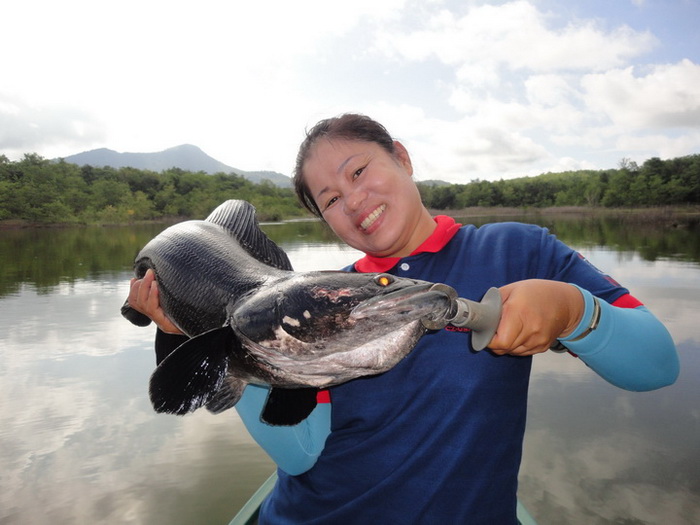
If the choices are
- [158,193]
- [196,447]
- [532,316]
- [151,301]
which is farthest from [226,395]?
[158,193]

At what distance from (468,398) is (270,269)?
3.62 feet

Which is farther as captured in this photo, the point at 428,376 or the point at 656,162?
the point at 656,162

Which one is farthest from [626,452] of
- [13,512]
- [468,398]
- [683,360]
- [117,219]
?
[117,219]

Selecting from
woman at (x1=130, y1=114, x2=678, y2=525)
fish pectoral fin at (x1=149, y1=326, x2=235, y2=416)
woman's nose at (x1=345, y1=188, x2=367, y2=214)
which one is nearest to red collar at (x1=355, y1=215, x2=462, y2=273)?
woman at (x1=130, y1=114, x2=678, y2=525)

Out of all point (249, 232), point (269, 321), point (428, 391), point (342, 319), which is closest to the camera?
point (342, 319)

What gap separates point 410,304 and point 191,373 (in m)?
0.99

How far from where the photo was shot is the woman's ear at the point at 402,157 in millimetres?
2284

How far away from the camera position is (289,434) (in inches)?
72.5

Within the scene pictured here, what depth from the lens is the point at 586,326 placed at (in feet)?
4.29

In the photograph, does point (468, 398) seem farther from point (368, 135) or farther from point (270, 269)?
point (368, 135)

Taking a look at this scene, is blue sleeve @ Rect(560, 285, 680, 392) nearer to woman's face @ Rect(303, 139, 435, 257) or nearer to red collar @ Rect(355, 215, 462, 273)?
red collar @ Rect(355, 215, 462, 273)

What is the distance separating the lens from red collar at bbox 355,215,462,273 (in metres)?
2.04

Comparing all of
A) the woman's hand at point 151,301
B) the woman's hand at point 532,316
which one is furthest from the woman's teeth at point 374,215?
the woman's hand at point 151,301

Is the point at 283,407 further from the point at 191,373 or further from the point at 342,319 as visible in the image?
the point at 342,319
